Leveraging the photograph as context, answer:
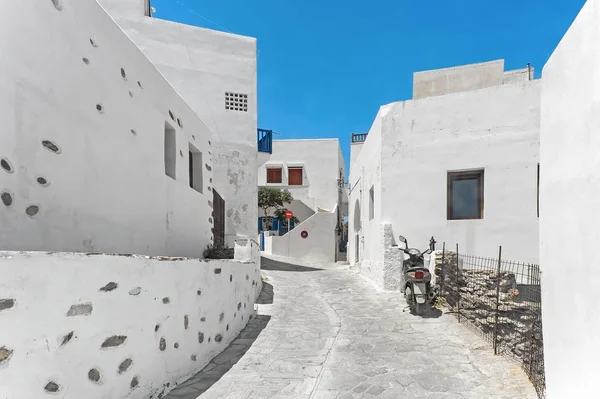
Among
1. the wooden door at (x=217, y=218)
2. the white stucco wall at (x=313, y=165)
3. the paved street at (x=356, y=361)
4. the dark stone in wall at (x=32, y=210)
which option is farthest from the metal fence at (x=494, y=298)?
the white stucco wall at (x=313, y=165)

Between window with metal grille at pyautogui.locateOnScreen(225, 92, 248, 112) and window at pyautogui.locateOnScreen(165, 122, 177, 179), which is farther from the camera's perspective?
window with metal grille at pyautogui.locateOnScreen(225, 92, 248, 112)

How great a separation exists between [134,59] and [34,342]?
4.23 m

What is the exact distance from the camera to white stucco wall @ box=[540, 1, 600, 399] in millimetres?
2527

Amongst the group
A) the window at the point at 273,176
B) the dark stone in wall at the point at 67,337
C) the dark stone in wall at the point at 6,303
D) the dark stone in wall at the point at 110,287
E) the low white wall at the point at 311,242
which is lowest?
the low white wall at the point at 311,242

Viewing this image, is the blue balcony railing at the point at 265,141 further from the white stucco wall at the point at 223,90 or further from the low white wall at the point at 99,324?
the low white wall at the point at 99,324

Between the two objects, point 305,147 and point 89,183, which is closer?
point 89,183

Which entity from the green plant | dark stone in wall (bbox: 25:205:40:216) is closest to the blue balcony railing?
the green plant

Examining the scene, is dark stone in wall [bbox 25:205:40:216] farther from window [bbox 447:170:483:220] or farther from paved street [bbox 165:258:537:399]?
window [bbox 447:170:483:220]

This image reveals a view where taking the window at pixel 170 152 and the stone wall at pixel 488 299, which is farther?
the window at pixel 170 152

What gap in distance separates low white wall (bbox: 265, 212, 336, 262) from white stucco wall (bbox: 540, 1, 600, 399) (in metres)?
17.4

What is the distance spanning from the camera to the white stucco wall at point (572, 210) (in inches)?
99.5

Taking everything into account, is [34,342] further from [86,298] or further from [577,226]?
[577,226]

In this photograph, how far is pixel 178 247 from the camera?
6852 mm

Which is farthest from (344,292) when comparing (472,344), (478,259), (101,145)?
(101,145)
